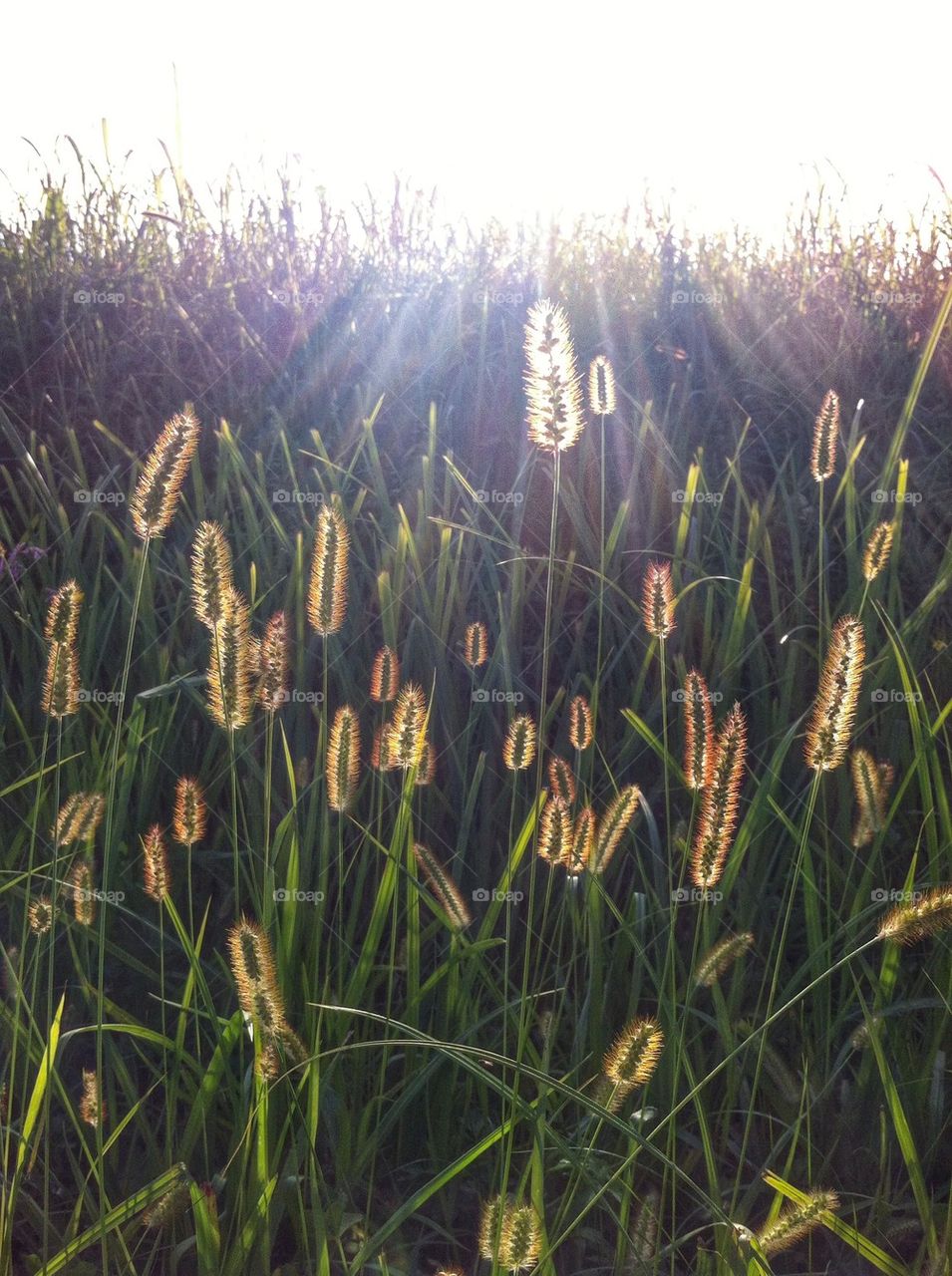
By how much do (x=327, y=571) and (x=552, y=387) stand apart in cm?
40

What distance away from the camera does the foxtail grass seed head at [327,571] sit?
5.51ft

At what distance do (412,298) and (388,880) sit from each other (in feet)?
7.36

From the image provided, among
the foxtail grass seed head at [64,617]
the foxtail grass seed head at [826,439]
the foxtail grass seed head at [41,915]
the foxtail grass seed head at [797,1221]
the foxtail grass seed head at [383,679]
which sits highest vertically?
the foxtail grass seed head at [826,439]

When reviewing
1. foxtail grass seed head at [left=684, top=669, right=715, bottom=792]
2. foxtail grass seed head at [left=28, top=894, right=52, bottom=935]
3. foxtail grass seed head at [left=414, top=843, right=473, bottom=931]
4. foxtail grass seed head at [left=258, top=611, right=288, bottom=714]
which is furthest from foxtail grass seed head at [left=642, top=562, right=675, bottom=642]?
foxtail grass seed head at [left=28, top=894, right=52, bottom=935]

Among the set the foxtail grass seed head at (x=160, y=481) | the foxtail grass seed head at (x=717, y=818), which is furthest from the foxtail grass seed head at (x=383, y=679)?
the foxtail grass seed head at (x=717, y=818)

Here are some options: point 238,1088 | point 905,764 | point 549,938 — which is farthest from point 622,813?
point 905,764

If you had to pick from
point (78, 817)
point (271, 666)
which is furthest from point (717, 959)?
point (78, 817)

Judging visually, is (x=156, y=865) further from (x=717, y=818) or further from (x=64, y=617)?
(x=717, y=818)

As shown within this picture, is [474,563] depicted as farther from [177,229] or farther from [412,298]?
[177,229]

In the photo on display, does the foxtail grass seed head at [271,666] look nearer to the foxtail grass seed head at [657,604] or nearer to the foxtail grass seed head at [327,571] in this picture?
the foxtail grass seed head at [327,571]

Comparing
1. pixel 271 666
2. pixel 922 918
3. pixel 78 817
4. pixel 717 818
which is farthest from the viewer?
pixel 271 666

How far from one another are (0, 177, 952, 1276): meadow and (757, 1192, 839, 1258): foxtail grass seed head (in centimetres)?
1

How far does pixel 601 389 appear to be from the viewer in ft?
6.66

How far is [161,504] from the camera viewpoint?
1.58m
